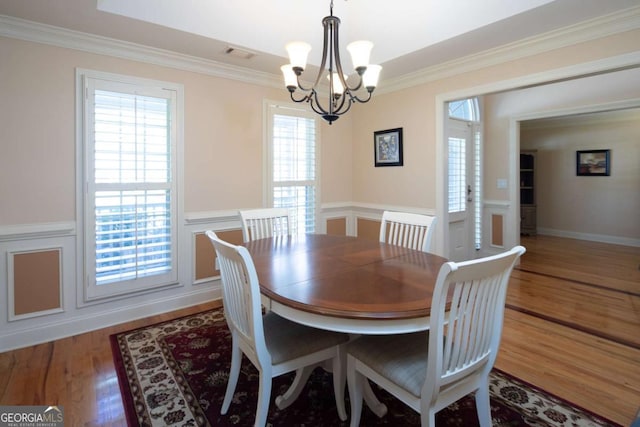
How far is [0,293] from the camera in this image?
239 cm

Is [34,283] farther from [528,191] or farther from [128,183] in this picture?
[528,191]

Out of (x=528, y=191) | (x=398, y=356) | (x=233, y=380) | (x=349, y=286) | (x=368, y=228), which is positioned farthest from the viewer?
(x=528, y=191)

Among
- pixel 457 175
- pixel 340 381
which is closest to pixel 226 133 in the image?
pixel 340 381

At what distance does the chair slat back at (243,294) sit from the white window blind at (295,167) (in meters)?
2.14

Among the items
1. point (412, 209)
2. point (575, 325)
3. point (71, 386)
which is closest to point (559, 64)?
point (412, 209)

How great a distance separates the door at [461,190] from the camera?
4.33 m

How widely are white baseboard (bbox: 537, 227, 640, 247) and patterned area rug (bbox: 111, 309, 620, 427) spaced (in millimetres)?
5854

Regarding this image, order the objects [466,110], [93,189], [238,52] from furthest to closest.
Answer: [466,110]
[238,52]
[93,189]

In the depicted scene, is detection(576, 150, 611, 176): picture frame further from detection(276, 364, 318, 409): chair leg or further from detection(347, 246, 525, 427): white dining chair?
detection(276, 364, 318, 409): chair leg

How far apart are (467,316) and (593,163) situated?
23.2 feet

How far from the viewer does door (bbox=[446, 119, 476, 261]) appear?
4332 millimetres

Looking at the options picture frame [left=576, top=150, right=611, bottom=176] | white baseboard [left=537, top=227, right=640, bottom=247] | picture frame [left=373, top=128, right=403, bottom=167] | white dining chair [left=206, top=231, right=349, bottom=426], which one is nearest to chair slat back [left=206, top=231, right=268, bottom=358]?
white dining chair [left=206, top=231, right=349, bottom=426]

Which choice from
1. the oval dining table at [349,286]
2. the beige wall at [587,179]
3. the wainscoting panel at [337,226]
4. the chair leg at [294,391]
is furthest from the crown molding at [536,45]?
the beige wall at [587,179]

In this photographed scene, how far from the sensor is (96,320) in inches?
109
